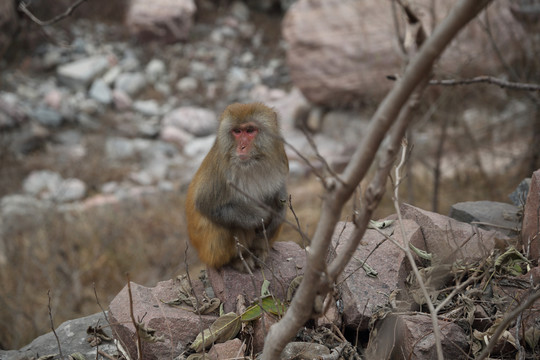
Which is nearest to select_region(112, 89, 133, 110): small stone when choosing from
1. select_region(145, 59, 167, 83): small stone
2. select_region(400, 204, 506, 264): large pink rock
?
select_region(145, 59, 167, 83): small stone

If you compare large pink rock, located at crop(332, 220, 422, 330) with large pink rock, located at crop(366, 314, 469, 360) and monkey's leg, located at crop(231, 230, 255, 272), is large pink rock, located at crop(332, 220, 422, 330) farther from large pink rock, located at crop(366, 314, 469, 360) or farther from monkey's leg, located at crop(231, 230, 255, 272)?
monkey's leg, located at crop(231, 230, 255, 272)

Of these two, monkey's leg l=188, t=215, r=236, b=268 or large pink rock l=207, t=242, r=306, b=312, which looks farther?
monkey's leg l=188, t=215, r=236, b=268

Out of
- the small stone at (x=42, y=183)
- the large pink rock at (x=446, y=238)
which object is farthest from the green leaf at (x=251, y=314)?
the small stone at (x=42, y=183)

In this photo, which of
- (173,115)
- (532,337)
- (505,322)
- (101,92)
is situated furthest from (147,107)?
(505,322)

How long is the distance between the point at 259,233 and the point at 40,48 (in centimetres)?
1354

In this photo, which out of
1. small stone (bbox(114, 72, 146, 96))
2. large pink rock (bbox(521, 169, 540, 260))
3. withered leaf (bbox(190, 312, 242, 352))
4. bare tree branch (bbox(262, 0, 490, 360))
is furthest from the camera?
small stone (bbox(114, 72, 146, 96))

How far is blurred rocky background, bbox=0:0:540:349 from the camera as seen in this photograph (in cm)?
729

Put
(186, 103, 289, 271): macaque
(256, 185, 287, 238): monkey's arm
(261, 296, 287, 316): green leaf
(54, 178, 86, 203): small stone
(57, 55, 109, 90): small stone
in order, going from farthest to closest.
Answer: (57, 55, 109, 90): small stone < (54, 178, 86, 203): small stone < (256, 185, 287, 238): monkey's arm < (186, 103, 289, 271): macaque < (261, 296, 287, 316): green leaf

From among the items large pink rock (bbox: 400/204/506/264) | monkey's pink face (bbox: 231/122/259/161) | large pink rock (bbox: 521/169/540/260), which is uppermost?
monkey's pink face (bbox: 231/122/259/161)

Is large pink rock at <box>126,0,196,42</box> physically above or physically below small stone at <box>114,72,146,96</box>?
above

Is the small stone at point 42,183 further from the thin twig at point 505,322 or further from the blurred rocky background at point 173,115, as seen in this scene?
the thin twig at point 505,322

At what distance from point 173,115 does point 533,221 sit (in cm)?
1097

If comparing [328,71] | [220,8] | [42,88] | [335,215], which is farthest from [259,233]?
[220,8]

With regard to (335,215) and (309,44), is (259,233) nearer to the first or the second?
(335,215)
